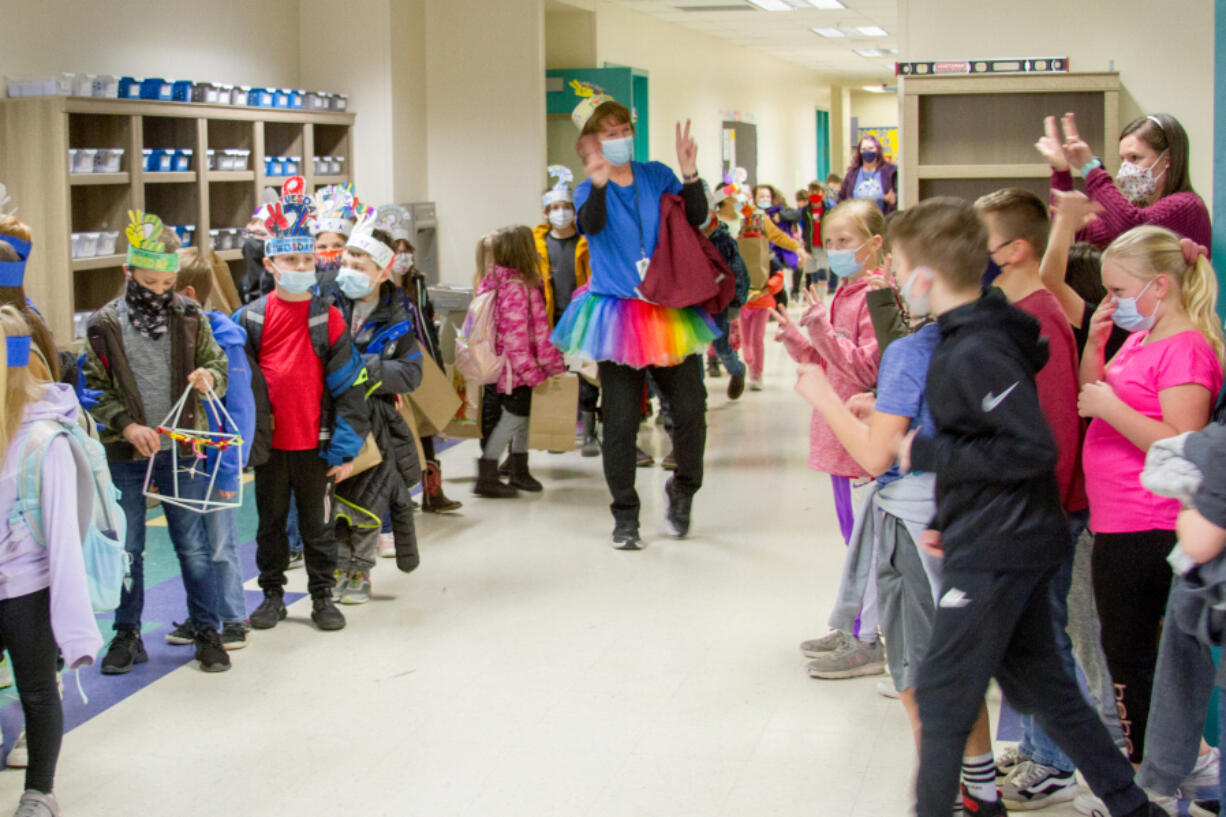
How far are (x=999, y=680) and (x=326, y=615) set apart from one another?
104 inches

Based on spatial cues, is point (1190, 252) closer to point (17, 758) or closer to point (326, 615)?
point (326, 615)

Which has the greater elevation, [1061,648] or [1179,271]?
[1179,271]

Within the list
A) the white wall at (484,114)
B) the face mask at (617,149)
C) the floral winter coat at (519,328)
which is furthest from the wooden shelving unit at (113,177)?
the face mask at (617,149)

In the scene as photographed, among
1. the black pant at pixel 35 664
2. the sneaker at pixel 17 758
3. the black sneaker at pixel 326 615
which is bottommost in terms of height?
the sneaker at pixel 17 758

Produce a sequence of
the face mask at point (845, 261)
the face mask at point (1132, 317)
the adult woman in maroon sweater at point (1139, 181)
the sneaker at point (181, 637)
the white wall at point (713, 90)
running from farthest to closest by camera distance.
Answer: the white wall at point (713, 90) < the sneaker at point (181, 637) < the face mask at point (845, 261) < the adult woman in maroon sweater at point (1139, 181) < the face mask at point (1132, 317)

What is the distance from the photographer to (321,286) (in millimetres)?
4797

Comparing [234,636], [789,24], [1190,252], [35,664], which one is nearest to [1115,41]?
[1190,252]

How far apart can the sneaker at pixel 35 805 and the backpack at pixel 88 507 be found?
1.47 feet

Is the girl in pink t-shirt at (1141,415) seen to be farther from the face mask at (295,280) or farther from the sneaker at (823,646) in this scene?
the face mask at (295,280)

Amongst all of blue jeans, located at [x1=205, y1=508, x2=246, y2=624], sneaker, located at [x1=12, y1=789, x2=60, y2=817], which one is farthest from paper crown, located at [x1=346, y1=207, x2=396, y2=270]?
sneaker, located at [x1=12, y1=789, x2=60, y2=817]

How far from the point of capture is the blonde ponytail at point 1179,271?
287 cm

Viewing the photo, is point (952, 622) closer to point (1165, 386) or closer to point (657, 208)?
point (1165, 386)

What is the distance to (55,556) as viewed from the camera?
116 inches

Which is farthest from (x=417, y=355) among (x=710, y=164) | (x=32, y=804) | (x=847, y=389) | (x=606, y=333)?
(x=710, y=164)
